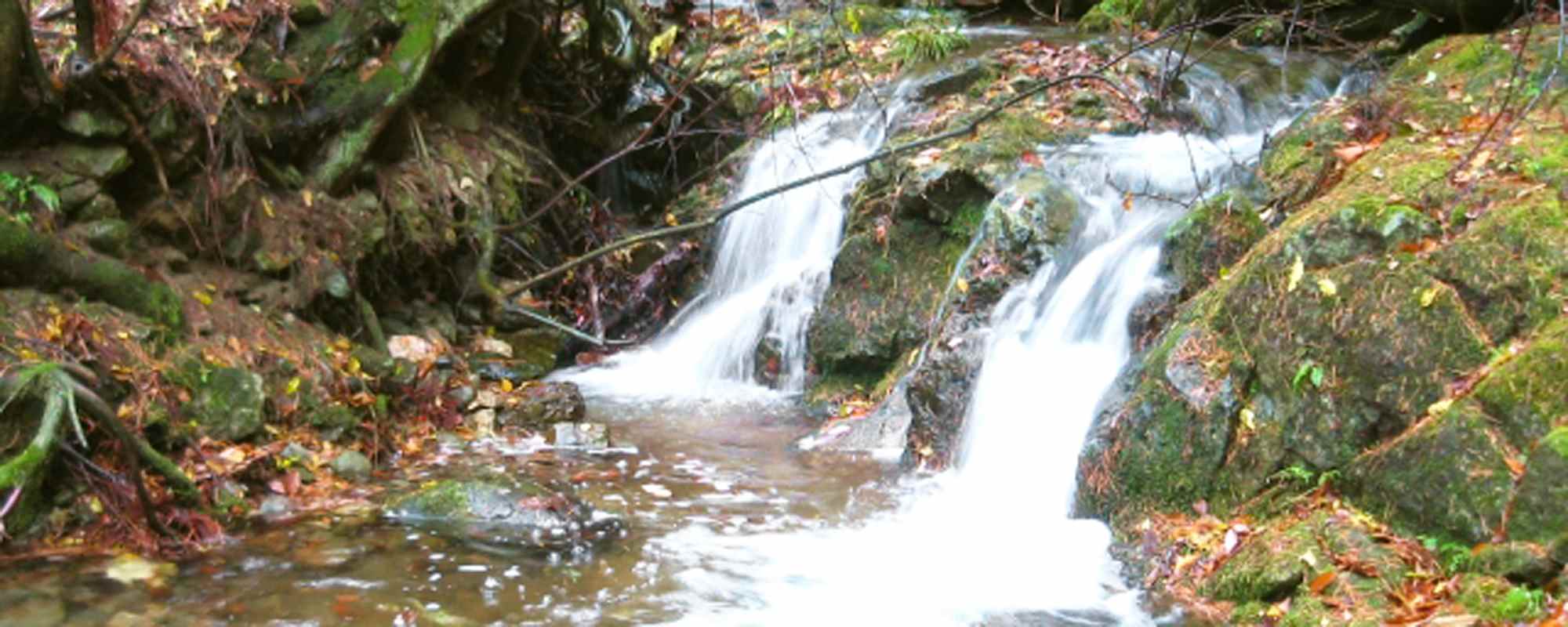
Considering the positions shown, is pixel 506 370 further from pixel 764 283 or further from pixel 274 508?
pixel 274 508

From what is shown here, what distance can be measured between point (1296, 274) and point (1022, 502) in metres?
1.72

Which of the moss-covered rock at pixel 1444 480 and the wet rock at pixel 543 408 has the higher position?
the moss-covered rock at pixel 1444 480

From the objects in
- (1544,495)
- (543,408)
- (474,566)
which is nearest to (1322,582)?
(1544,495)

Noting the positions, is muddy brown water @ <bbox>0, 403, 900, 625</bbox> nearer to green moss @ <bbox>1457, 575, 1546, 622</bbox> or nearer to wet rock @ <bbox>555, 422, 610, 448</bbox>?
wet rock @ <bbox>555, 422, 610, 448</bbox>

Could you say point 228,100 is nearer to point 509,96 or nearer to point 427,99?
point 427,99

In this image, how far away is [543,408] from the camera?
7.57 meters

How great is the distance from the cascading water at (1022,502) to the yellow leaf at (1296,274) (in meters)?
1.13

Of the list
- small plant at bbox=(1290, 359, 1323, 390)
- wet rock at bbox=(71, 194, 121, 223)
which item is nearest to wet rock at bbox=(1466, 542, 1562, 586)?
small plant at bbox=(1290, 359, 1323, 390)

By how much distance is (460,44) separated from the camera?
9094 millimetres

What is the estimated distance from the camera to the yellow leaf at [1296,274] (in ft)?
16.9

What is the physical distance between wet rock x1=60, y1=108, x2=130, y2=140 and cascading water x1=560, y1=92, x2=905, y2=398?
3.73 m

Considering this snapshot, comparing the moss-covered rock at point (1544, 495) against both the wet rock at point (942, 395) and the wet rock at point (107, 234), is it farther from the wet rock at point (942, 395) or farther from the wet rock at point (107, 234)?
the wet rock at point (107, 234)

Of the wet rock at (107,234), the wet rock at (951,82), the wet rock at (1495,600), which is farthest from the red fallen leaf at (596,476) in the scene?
the wet rock at (951,82)

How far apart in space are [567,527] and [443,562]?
60cm
